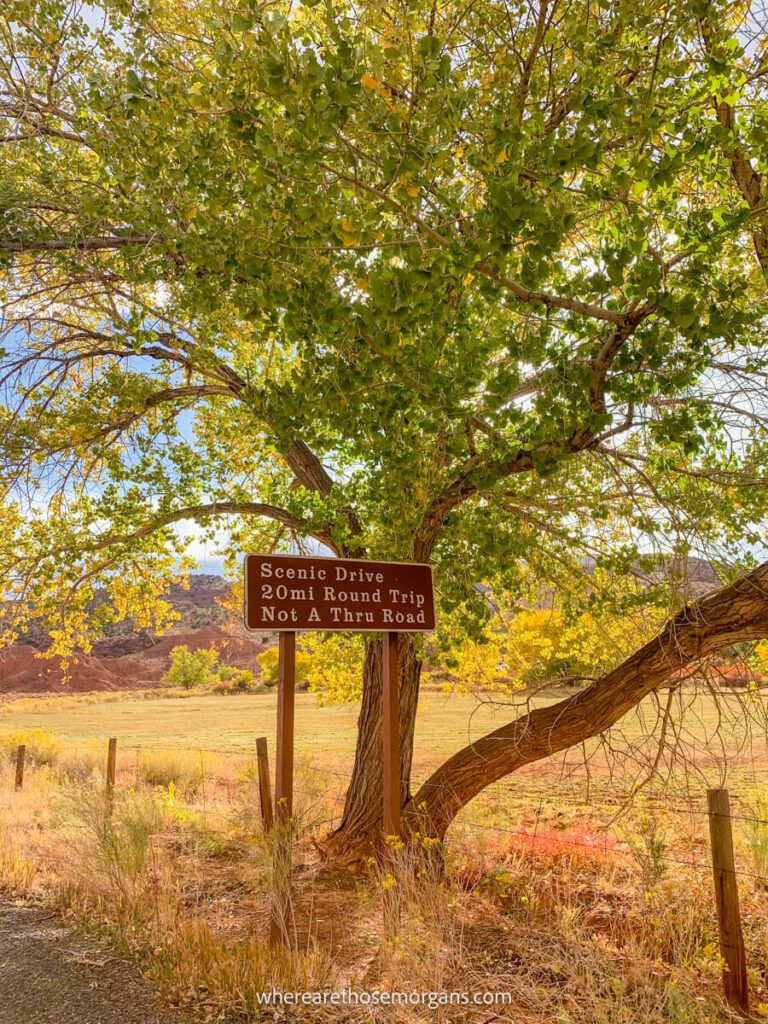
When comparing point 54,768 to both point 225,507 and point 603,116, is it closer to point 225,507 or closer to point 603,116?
point 225,507

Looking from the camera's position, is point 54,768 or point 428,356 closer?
point 428,356

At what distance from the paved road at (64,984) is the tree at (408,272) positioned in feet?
10.1

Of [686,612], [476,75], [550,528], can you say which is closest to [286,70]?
[476,75]

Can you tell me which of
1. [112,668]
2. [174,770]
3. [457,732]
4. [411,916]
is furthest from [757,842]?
[112,668]

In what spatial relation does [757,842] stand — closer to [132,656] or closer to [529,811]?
[529,811]

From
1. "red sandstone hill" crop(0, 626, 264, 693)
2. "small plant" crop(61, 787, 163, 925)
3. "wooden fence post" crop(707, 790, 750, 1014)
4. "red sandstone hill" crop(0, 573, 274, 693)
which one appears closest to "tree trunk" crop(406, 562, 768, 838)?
"wooden fence post" crop(707, 790, 750, 1014)

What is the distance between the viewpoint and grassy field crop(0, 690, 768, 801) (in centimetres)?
561

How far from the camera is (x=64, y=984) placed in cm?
417

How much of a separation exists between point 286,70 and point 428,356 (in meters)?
1.92

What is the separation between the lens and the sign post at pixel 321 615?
15.9 feet

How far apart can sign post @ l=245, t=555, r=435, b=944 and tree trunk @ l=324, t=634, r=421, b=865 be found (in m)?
1.34

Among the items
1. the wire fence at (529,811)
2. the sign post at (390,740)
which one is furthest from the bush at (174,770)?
the sign post at (390,740)

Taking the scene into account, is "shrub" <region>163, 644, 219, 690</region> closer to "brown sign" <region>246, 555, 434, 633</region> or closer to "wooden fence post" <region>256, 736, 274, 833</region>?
"wooden fence post" <region>256, 736, 274, 833</region>

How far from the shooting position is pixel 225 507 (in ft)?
26.0
